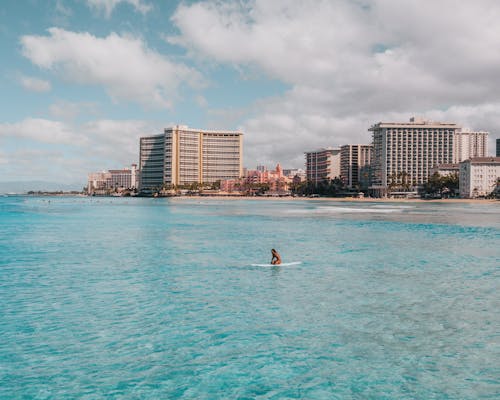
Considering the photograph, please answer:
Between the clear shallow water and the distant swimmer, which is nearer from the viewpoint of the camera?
the clear shallow water

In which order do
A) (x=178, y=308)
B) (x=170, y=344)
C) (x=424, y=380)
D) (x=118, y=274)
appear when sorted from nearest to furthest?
1. (x=424, y=380)
2. (x=170, y=344)
3. (x=178, y=308)
4. (x=118, y=274)

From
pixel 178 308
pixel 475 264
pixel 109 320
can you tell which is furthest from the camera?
pixel 475 264

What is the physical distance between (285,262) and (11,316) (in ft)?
75.0

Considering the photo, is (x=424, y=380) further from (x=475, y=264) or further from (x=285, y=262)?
(x=475, y=264)

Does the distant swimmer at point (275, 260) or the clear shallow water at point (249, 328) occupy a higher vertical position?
the distant swimmer at point (275, 260)

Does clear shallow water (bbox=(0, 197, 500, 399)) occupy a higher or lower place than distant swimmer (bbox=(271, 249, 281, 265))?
lower

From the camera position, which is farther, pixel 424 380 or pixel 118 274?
pixel 118 274

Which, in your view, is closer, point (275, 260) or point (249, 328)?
point (249, 328)

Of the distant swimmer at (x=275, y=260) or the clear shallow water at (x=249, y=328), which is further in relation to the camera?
the distant swimmer at (x=275, y=260)

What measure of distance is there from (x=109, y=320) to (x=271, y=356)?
8.89 metres

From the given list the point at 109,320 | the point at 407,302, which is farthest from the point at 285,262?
the point at 109,320

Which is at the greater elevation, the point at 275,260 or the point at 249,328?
the point at 275,260

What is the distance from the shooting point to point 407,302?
2645 cm

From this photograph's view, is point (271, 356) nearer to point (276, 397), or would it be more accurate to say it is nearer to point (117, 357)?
point (276, 397)
